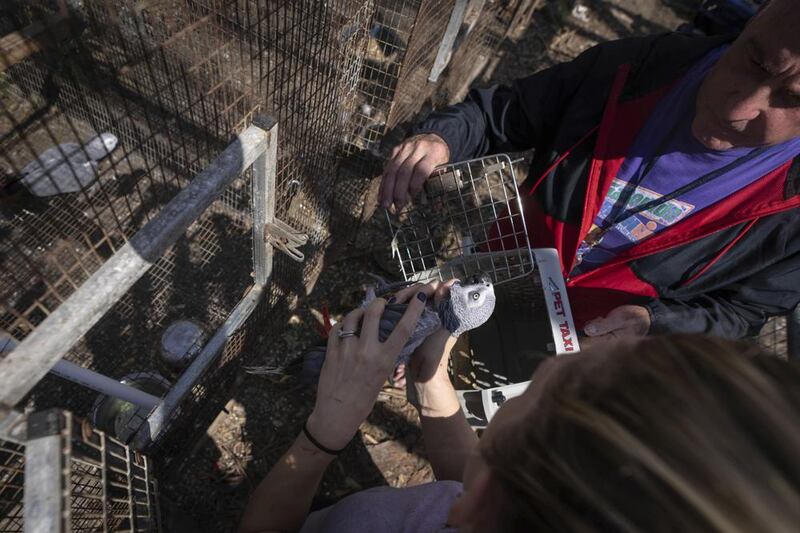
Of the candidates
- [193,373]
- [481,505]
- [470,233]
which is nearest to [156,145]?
[193,373]

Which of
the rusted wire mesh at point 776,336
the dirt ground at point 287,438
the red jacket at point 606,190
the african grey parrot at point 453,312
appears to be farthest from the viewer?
the rusted wire mesh at point 776,336

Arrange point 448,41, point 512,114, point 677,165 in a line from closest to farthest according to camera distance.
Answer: point 677,165 < point 512,114 < point 448,41

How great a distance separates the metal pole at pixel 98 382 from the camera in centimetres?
139

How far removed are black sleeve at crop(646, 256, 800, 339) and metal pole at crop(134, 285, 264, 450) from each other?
65.5 inches

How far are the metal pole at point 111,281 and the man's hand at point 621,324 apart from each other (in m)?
1.44

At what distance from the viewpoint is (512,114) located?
6.30ft

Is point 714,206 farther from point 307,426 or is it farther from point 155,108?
point 155,108

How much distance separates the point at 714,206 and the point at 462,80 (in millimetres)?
3097

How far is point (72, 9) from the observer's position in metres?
2.59

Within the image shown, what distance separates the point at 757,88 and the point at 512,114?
2.73ft

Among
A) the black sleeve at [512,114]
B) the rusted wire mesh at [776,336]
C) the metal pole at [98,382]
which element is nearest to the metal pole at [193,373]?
the metal pole at [98,382]

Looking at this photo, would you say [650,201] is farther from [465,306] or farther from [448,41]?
[448,41]

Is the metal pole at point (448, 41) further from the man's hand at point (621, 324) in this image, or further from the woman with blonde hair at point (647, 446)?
the woman with blonde hair at point (647, 446)

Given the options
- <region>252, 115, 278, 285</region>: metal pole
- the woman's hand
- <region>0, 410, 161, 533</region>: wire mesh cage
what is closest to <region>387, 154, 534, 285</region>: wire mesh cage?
<region>252, 115, 278, 285</region>: metal pole
